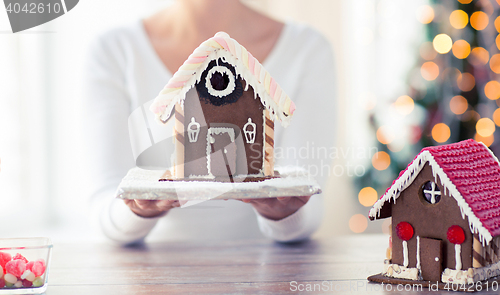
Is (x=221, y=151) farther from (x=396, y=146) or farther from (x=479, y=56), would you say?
(x=479, y=56)

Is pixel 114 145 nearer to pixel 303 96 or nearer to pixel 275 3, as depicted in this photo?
pixel 303 96

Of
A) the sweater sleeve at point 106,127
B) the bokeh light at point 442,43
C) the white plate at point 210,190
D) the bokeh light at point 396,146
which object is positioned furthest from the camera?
the bokeh light at point 396,146

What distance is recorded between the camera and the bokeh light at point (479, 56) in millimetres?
2387

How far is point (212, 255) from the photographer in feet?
3.47

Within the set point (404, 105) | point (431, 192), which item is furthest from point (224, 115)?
point (404, 105)

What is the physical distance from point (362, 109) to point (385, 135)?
276mm

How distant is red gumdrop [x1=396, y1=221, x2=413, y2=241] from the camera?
2.47ft

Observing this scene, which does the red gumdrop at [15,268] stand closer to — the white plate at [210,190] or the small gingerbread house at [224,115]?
the white plate at [210,190]

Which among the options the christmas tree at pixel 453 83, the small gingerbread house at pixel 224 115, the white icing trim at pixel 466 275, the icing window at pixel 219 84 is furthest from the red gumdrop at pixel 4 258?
the christmas tree at pixel 453 83

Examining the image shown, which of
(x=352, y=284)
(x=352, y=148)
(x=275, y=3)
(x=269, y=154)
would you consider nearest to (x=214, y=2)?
(x=269, y=154)

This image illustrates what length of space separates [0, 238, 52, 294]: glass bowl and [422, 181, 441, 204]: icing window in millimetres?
682

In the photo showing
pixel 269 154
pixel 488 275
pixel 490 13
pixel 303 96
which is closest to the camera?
pixel 488 275

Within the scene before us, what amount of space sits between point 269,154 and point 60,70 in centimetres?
206

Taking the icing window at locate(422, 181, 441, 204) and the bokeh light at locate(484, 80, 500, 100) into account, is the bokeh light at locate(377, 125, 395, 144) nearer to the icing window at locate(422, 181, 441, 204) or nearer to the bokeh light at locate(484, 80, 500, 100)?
the bokeh light at locate(484, 80, 500, 100)
